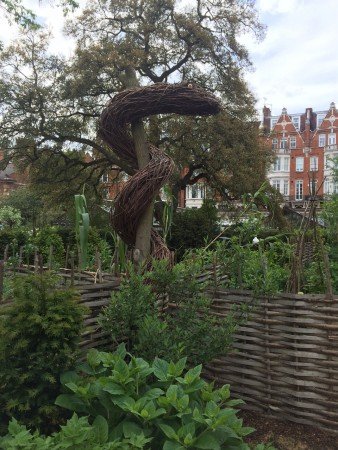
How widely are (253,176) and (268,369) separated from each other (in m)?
15.1

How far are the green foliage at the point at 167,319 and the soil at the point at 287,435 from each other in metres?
0.63

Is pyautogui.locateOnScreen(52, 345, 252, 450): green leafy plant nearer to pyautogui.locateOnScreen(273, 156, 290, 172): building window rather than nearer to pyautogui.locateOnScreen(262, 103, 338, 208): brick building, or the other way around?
pyautogui.locateOnScreen(262, 103, 338, 208): brick building

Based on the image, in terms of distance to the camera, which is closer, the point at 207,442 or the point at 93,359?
the point at 207,442

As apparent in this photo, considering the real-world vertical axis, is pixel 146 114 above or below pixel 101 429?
above

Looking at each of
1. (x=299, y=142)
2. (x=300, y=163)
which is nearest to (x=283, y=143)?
(x=299, y=142)

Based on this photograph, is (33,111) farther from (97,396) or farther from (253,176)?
(97,396)

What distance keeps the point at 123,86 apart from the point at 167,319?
15.9 m

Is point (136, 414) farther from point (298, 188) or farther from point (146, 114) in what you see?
point (298, 188)

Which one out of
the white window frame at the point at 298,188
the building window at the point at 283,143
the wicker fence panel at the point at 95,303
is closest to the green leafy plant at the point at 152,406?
the wicker fence panel at the point at 95,303

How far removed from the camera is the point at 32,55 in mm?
18516

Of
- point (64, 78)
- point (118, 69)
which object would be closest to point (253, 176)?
point (118, 69)

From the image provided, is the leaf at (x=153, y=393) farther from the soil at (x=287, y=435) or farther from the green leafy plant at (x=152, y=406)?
the soil at (x=287, y=435)

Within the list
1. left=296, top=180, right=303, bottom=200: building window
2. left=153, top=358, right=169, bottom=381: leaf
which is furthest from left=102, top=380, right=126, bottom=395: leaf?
left=296, top=180, right=303, bottom=200: building window

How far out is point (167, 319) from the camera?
11.0 feet
